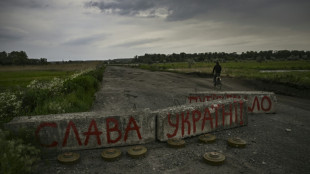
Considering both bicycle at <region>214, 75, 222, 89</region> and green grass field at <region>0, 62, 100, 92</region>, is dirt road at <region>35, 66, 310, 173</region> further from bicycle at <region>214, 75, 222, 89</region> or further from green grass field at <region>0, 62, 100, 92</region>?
bicycle at <region>214, 75, 222, 89</region>

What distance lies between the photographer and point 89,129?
4.56m

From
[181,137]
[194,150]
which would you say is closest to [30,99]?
[181,137]

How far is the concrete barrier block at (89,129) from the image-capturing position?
171 inches

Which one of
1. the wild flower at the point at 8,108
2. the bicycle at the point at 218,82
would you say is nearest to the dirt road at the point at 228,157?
the wild flower at the point at 8,108

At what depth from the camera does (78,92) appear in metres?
9.14

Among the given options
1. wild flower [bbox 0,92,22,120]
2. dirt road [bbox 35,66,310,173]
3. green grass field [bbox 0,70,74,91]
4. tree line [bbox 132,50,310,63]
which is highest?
tree line [bbox 132,50,310,63]

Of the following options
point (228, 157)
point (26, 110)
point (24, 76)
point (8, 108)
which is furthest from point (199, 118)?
point (24, 76)

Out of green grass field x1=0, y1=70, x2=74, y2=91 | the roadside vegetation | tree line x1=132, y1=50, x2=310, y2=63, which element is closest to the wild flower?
the roadside vegetation

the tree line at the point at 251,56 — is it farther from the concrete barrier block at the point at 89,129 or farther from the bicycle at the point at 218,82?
the concrete barrier block at the point at 89,129

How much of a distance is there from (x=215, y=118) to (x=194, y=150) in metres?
1.54

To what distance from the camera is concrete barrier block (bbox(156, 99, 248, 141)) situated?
505 centimetres

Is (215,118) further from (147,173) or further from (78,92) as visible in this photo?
(78,92)

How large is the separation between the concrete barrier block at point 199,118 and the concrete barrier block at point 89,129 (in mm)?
332

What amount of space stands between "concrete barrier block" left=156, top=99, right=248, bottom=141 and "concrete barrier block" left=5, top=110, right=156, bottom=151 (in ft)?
1.09
